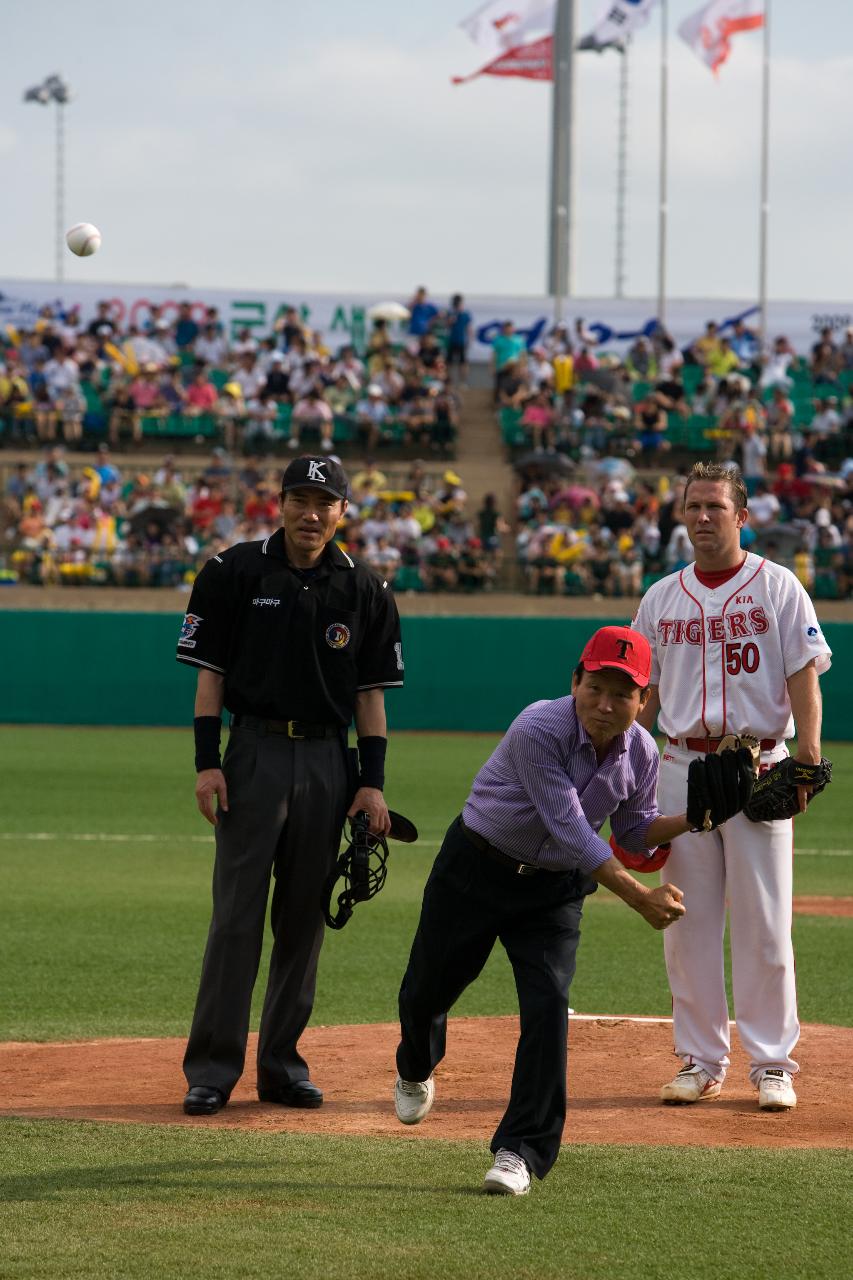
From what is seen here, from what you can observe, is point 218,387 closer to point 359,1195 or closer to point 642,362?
point 642,362

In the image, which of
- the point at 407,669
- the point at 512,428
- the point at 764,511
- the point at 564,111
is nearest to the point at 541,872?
the point at 407,669

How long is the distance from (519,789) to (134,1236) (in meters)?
1.56

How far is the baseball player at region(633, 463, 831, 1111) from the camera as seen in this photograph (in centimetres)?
576

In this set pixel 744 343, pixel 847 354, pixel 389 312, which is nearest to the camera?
pixel 847 354

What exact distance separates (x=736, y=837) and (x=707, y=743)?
33 cm

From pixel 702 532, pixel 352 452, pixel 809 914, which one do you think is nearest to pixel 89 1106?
pixel 702 532

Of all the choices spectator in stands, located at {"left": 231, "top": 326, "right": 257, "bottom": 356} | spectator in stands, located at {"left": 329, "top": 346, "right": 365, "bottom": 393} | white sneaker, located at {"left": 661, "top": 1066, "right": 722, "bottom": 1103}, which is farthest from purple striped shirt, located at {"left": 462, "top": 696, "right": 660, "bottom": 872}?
spectator in stands, located at {"left": 231, "top": 326, "right": 257, "bottom": 356}

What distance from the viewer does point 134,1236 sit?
420cm

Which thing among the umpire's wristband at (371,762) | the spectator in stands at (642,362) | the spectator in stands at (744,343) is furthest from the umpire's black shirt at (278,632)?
the spectator in stands at (744,343)

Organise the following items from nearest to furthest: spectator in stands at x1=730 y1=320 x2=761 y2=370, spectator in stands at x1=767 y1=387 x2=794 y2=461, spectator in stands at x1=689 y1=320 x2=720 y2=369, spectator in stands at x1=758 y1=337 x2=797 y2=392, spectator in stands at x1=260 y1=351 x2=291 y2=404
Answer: spectator in stands at x1=767 y1=387 x2=794 y2=461 → spectator in stands at x1=260 y1=351 x2=291 y2=404 → spectator in stands at x1=758 y1=337 x2=797 y2=392 → spectator in stands at x1=689 y1=320 x2=720 y2=369 → spectator in stands at x1=730 y1=320 x2=761 y2=370

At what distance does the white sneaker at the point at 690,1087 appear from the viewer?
227 inches

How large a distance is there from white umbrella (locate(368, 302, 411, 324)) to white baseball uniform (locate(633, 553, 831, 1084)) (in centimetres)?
2500

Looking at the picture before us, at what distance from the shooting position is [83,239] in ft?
27.8

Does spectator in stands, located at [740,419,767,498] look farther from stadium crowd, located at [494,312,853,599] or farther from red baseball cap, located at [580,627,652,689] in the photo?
red baseball cap, located at [580,627,652,689]
